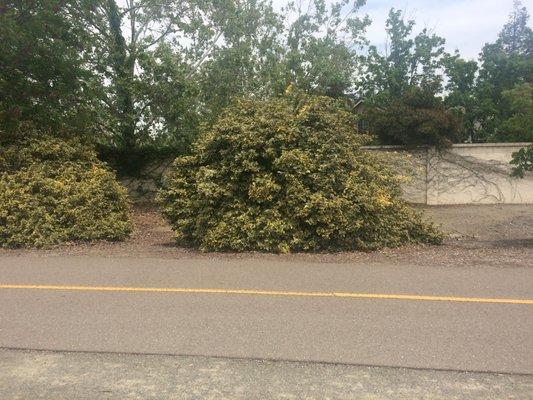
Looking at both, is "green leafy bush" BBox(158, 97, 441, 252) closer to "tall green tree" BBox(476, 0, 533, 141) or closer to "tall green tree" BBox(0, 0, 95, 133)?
"tall green tree" BBox(0, 0, 95, 133)

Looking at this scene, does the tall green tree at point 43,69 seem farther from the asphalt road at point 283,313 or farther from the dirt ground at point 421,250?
the asphalt road at point 283,313

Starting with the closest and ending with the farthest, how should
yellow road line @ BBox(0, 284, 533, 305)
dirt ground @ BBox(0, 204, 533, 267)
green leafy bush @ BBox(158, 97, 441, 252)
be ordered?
yellow road line @ BBox(0, 284, 533, 305)
dirt ground @ BBox(0, 204, 533, 267)
green leafy bush @ BBox(158, 97, 441, 252)

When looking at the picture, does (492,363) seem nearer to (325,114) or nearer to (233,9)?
(325,114)

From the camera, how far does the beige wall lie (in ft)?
67.7

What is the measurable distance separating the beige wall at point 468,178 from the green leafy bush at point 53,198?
487 inches

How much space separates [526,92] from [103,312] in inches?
348

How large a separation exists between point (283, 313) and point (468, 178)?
17524 millimetres

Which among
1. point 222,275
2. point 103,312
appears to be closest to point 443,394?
point 103,312

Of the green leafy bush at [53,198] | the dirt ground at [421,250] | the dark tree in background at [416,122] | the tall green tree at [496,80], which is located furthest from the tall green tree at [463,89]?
the green leafy bush at [53,198]

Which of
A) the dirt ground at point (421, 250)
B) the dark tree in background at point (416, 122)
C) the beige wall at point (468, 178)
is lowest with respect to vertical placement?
the dirt ground at point (421, 250)

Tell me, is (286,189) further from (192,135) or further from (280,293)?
(192,135)

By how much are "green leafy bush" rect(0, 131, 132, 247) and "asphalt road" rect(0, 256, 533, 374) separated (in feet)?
7.29

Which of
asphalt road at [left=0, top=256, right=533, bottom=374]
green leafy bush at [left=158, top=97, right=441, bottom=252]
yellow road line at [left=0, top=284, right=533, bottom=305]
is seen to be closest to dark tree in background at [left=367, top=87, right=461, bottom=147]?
green leafy bush at [left=158, top=97, right=441, bottom=252]

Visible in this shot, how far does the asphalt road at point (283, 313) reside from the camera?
4477 mm
